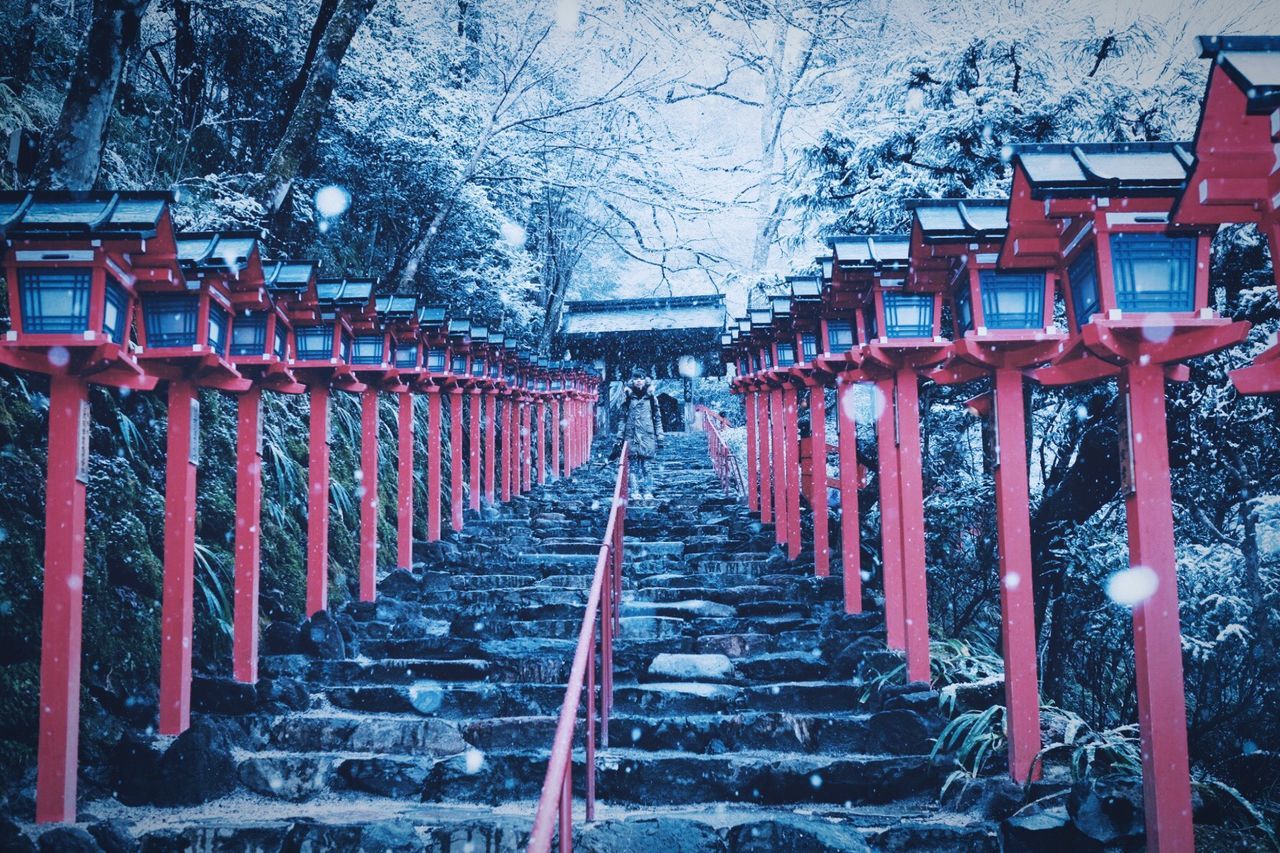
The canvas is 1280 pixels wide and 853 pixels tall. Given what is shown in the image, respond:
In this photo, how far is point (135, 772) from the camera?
16.3 ft

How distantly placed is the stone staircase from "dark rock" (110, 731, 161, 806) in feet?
0.04

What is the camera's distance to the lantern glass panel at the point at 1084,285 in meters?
3.92

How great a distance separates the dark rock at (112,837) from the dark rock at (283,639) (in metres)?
2.52

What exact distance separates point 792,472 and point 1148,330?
20.5 feet

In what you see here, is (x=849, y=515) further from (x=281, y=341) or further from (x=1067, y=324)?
(x=281, y=341)

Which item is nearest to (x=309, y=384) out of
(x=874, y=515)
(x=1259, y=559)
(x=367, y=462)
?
(x=367, y=462)

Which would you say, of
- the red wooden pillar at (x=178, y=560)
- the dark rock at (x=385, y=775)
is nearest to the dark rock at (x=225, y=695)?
the red wooden pillar at (x=178, y=560)

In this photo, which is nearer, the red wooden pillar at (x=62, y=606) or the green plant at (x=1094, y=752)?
the red wooden pillar at (x=62, y=606)

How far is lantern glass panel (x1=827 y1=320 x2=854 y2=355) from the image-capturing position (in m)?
7.88

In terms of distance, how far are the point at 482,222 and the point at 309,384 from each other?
9553 mm

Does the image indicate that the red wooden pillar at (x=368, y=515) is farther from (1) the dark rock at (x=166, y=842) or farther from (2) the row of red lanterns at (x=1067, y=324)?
(2) the row of red lanterns at (x=1067, y=324)

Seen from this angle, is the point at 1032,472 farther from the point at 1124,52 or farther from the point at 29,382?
the point at 29,382

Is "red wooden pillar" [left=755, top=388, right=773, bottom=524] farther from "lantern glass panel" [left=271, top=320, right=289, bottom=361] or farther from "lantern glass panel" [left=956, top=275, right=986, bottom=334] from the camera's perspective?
"lantern glass panel" [left=271, top=320, right=289, bottom=361]

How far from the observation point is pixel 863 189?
31.3 feet
